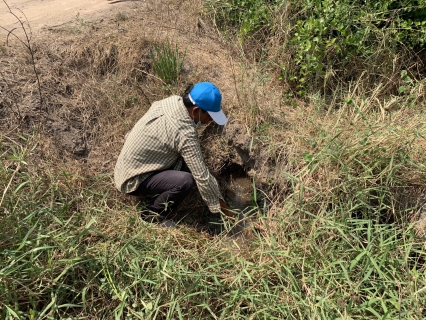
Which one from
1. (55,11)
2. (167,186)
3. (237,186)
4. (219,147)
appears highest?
(55,11)

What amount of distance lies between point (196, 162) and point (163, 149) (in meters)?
0.27

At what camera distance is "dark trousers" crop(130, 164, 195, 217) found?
262 centimetres

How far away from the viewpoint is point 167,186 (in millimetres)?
2637

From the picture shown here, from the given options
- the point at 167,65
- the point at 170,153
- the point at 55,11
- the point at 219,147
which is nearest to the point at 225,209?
the point at 170,153

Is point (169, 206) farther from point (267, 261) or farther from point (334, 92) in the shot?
point (334, 92)

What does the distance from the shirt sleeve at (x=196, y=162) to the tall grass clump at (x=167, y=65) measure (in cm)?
122

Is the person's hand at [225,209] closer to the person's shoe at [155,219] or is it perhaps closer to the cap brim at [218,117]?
the person's shoe at [155,219]

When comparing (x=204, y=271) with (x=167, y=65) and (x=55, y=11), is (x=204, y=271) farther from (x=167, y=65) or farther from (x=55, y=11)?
(x=55, y=11)

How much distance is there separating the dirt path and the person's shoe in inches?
101

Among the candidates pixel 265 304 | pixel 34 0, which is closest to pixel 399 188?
pixel 265 304

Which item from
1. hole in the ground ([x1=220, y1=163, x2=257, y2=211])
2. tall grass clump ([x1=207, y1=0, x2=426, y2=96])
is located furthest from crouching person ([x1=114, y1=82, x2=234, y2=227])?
tall grass clump ([x1=207, y1=0, x2=426, y2=96])

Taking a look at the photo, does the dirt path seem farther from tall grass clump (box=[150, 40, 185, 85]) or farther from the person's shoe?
the person's shoe

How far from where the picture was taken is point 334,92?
3318 mm

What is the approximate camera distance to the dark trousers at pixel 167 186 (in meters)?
2.62
